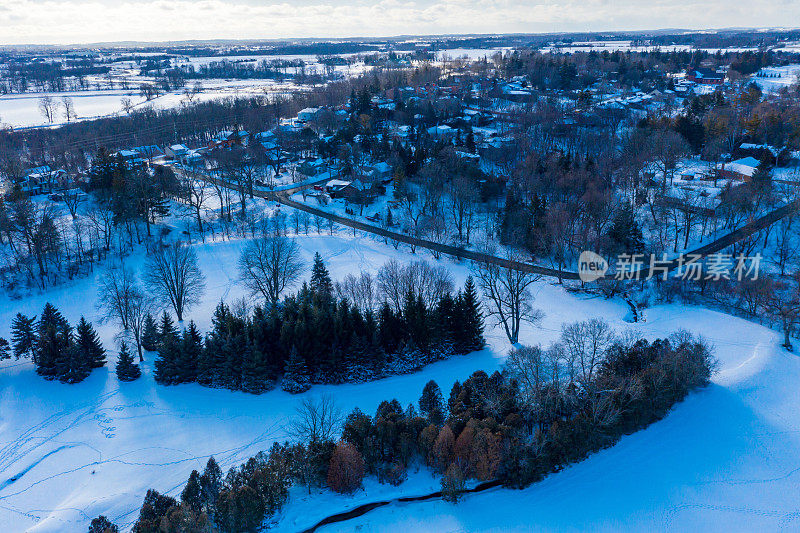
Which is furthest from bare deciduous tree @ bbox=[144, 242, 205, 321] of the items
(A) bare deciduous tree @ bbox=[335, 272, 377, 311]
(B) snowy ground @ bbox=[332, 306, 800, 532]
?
(B) snowy ground @ bbox=[332, 306, 800, 532]

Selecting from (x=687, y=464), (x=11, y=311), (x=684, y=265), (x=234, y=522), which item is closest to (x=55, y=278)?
(x=11, y=311)

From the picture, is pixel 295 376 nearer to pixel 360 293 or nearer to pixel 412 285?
pixel 360 293

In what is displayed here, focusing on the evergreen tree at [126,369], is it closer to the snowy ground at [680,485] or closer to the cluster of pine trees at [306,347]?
the cluster of pine trees at [306,347]

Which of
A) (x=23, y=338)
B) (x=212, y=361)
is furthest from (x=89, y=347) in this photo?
(x=212, y=361)

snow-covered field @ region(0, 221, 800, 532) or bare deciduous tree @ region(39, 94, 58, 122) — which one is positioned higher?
bare deciduous tree @ region(39, 94, 58, 122)

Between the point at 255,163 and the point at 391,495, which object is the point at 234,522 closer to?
the point at 391,495

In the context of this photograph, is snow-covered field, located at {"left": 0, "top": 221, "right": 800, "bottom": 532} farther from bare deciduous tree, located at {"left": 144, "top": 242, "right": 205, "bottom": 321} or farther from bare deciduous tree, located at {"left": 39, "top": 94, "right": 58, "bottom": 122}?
bare deciduous tree, located at {"left": 39, "top": 94, "right": 58, "bottom": 122}

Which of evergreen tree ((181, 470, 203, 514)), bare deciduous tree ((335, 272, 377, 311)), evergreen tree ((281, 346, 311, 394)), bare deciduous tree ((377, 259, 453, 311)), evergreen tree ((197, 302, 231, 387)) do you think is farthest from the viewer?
bare deciduous tree ((377, 259, 453, 311))

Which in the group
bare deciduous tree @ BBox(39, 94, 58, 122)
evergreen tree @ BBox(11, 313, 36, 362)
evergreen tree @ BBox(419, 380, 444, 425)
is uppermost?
bare deciduous tree @ BBox(39, 94, 58, 122)
